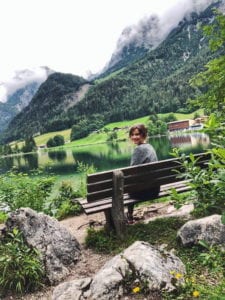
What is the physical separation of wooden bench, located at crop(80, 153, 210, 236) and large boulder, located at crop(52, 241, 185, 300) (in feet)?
5.72

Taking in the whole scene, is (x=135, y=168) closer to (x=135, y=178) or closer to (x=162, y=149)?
(x=135, y=178)

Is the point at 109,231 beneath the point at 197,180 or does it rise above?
beneath

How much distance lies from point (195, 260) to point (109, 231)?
2.42 meters

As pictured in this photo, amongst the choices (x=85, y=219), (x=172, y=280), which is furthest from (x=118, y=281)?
(x=85, y=219)

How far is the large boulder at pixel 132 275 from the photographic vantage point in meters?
5.05

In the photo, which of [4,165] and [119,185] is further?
[4,165]

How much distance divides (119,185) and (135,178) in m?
0.50

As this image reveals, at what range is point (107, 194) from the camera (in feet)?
24.5

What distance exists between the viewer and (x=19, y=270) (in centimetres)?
622

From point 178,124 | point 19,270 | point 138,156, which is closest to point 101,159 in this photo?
point 138,156

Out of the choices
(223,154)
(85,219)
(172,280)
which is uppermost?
(223,154)

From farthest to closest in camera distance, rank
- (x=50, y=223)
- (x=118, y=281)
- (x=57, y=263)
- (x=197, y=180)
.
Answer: (x=50, y=223)
(x=57, y=263)
(x=118, y=281)
(x=197, y=180)

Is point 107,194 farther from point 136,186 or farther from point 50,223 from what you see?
point 50,223

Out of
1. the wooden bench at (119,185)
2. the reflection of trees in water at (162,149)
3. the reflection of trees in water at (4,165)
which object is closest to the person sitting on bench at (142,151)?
the wooden bench at (119,185)
